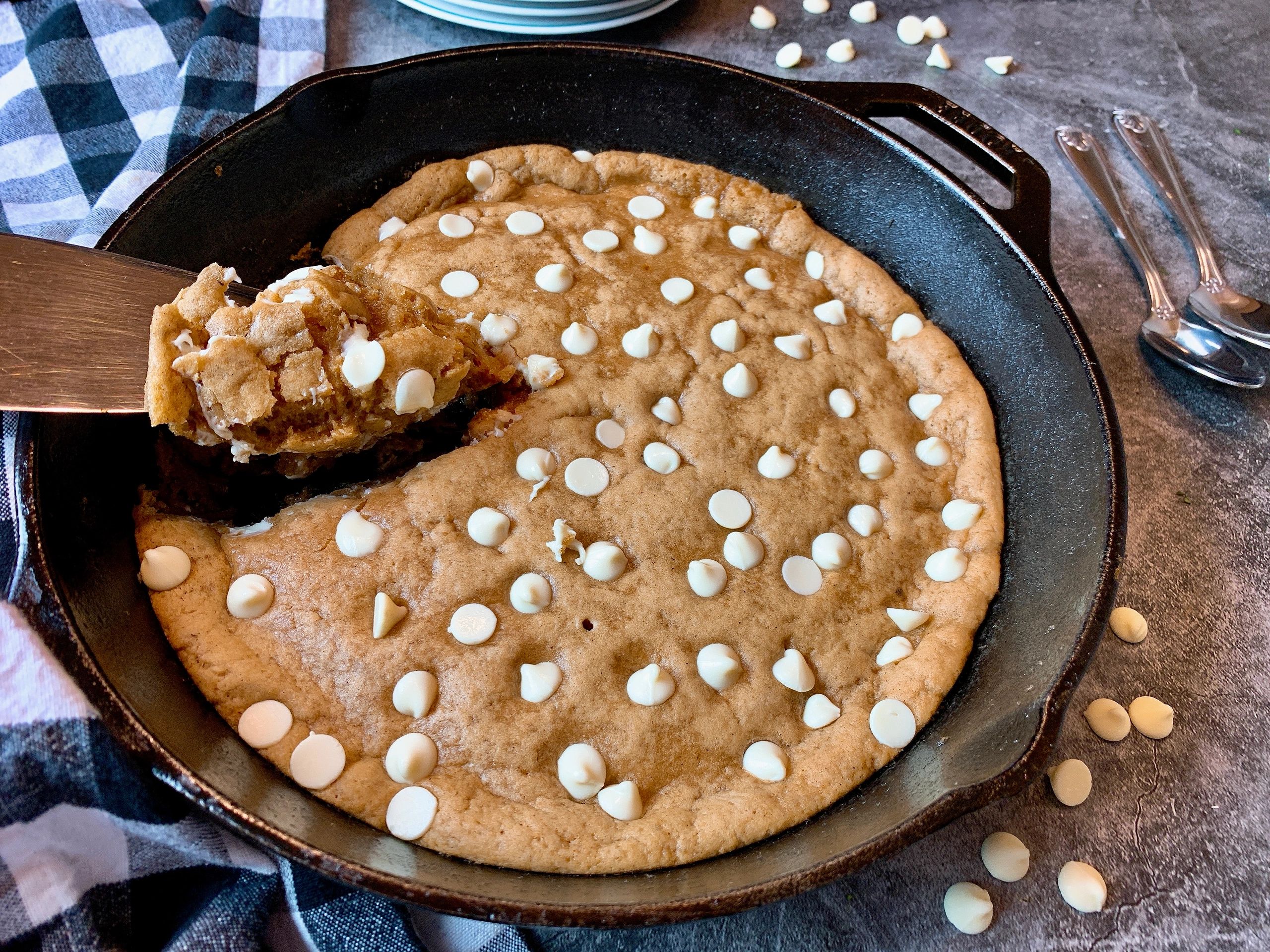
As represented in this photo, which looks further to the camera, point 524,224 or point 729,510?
point 524,224

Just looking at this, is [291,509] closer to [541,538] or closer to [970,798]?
[541,538]

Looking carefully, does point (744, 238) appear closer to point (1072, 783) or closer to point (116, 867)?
point (1072, 783)

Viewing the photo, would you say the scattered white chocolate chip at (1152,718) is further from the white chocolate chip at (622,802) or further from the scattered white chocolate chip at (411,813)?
the scattered white chocolate chip at (411,813)

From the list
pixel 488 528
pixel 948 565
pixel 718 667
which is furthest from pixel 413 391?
pixel 948 565

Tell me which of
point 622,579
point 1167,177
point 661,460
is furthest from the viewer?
point 1167,177

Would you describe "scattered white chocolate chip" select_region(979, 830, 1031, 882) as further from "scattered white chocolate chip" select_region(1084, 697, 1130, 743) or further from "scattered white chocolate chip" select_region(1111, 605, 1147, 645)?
"scattered white chocolate chip" select_region(1111, 605, 1147, 645)
